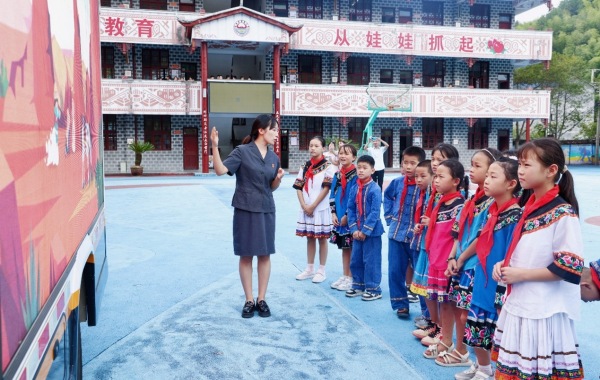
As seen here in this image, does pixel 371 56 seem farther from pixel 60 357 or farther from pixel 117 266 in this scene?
pixel 60 357

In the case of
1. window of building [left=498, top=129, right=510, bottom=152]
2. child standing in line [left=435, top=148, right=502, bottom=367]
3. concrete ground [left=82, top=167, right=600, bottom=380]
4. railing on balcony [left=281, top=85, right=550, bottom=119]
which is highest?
railing on balcony [left=281, top=85, right=550, bottom=119]

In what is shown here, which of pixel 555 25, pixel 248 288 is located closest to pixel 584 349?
pixel 248 288

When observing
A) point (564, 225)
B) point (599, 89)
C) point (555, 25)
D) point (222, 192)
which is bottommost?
point (222, 192)

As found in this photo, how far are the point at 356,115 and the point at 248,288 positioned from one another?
19828 mm

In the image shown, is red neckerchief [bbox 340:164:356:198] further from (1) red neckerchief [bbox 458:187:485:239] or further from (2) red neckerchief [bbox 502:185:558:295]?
(2) red neckerchief [bbox 502:185:558:295]

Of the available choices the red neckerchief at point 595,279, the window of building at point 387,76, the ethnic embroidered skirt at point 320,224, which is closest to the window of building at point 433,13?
the window of building at point 387,76

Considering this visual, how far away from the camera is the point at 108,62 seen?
22703 mm

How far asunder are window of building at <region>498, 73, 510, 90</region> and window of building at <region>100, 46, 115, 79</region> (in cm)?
1816

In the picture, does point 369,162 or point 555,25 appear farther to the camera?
point 555,25

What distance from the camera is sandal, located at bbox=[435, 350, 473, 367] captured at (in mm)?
3440

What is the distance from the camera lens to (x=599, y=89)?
112 feet

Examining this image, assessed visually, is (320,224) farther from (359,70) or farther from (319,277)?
(359,70)

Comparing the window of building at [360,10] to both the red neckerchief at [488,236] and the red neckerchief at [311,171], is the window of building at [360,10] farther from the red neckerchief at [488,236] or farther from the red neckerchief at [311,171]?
the red neckerchief at [488,236]

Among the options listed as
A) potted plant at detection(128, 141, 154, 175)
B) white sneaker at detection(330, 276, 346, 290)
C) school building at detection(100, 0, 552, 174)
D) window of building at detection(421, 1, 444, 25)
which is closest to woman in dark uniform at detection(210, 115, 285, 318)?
white sneaker at detection(330, 276, 346, 290)
